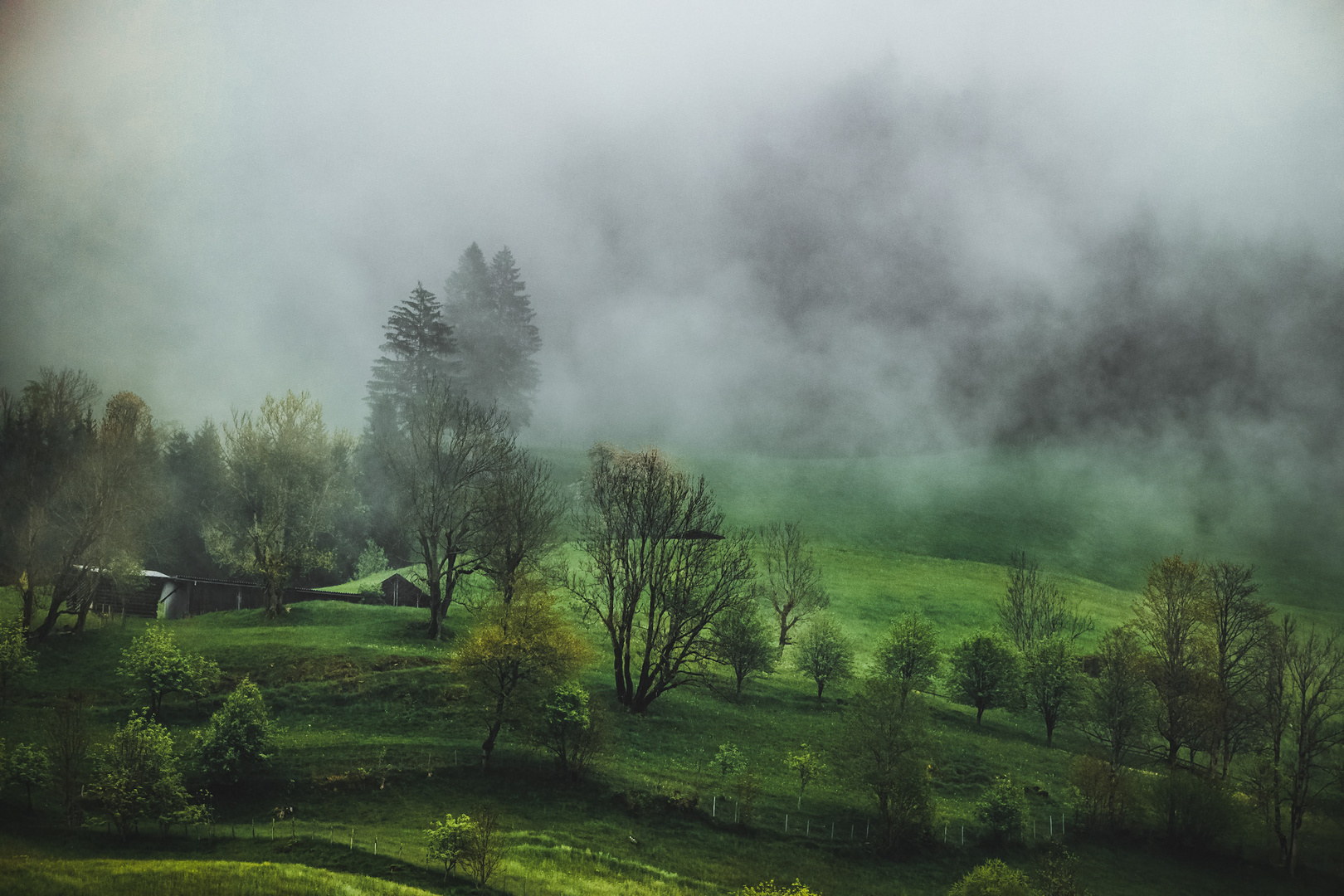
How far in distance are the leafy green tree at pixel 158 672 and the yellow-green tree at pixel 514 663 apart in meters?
14.0

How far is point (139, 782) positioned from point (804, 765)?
32.1 meters

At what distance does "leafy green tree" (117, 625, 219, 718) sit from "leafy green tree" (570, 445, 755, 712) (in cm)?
2440

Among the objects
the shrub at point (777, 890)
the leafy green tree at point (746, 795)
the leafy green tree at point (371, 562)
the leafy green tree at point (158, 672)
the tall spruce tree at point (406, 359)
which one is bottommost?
the shrub at point (777, 890)

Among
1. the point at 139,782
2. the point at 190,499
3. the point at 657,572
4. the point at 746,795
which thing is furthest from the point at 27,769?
the point at 190,499

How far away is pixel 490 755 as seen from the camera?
124ft

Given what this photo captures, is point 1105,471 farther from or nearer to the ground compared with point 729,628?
farther from the ground

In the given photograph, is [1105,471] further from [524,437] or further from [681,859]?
[681,859]

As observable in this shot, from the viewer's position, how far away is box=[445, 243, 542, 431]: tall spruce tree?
12569cm

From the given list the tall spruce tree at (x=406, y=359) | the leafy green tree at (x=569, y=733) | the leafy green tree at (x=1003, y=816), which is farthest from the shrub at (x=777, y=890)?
the tall spruce tree at (x=406, y=359)

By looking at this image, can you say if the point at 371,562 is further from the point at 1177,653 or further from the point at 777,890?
the point at 1177,653

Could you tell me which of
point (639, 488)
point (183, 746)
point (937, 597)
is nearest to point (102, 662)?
point (183, 746)

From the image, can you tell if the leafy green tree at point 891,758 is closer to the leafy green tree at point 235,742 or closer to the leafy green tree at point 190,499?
the leafy green tree at point 235,742

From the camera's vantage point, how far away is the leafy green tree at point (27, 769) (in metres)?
25.6

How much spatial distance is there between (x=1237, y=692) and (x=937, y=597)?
32211 mm
